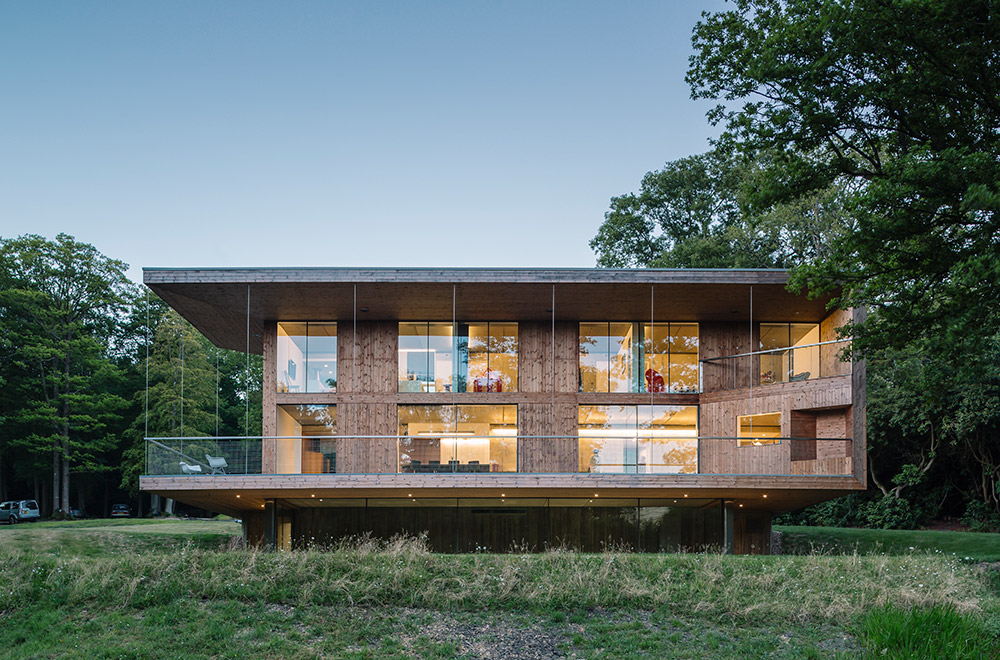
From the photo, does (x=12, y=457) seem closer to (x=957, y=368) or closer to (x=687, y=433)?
(x=687, y=433)

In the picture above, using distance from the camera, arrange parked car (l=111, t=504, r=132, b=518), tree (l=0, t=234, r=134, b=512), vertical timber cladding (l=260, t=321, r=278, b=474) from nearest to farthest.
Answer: vertical timber cladding (l=260, t=321, r=278, b=474), tree (l=0, t=234, r=134, b=512), parked car (l=111, t=504, r=132, b=518)

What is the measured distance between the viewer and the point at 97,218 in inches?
2060

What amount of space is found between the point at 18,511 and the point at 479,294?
32.1 metres

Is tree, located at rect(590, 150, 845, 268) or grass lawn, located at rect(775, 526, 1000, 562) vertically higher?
tree, located at rect(590, 150, 845, 268)

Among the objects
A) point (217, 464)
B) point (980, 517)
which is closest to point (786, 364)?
point (217, 464)

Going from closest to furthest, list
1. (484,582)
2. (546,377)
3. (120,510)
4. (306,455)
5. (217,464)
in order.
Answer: (484,582) < (217,464) < (306,455) < (546,377) < (120,510)

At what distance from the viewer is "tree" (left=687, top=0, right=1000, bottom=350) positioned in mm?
12703

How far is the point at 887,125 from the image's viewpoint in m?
14.6

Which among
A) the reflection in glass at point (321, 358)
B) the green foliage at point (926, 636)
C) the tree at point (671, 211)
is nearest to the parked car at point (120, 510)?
the tree at point (671, 211)

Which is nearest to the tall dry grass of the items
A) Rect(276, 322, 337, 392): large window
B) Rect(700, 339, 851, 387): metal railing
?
Rect(700, 339, 851, 387): metal railing

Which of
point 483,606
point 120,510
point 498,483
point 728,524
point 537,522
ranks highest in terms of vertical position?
point 498,483

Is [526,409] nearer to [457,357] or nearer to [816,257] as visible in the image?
[457,357]

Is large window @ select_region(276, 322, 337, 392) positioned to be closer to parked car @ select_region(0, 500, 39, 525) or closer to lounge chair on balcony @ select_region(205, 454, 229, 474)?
lounge chair on balcony @ select_region(205, 454, 229, 474)

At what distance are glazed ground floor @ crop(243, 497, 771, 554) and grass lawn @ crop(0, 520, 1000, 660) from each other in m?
9.36
